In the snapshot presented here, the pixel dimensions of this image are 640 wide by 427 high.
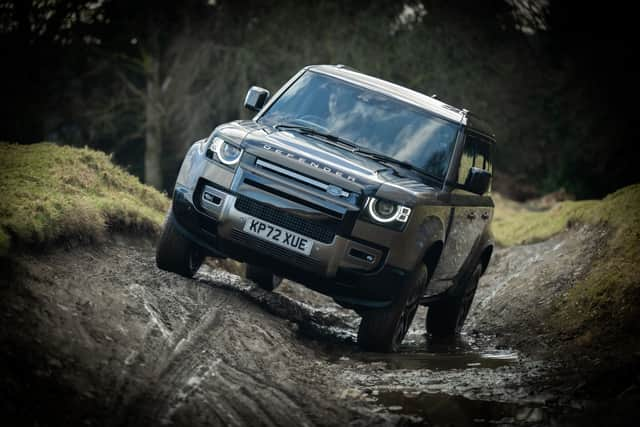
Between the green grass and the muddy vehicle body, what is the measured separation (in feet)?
3.36

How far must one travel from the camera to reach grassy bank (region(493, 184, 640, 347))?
8703mm

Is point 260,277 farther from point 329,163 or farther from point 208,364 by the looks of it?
point 208,364

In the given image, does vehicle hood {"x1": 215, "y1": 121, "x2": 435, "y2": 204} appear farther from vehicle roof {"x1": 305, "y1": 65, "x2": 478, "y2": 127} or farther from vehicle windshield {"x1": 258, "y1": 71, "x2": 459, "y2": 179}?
vehicle roof {"x1": 305, "y1": 65, "x2": 478, "y2": 127}

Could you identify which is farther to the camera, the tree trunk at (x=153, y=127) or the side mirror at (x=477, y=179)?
the tree trunk at (x=153, y=127)

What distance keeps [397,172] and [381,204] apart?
72 cm

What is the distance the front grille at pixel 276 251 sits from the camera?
24.3 ft

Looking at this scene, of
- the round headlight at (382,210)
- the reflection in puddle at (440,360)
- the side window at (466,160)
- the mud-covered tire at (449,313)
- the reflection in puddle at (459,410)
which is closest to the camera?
the reflection in puddle at (459,410)

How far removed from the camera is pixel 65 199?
927 cm

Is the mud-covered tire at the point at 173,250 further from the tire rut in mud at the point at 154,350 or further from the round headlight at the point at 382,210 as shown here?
the round headlight at the point at 382,210

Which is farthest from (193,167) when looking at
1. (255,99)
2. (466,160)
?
(466,160)

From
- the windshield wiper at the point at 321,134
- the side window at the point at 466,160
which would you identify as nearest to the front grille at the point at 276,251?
Answer: the windshield wiper at the point at 321,134

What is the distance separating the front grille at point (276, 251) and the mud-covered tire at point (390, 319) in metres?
0.74

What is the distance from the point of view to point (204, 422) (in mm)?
5109

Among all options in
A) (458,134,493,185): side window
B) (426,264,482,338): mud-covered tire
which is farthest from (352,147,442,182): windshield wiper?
(426,264,482,338): mud-covered tire
